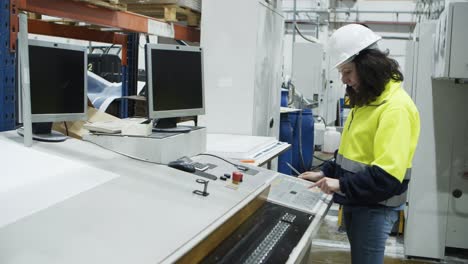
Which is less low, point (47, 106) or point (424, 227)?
point (47, 106)

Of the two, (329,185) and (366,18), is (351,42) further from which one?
(366,18)

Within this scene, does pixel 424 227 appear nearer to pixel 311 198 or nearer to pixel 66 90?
pixel 311 198

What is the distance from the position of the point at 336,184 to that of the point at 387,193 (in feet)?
0.66

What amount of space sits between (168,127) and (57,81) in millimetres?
501

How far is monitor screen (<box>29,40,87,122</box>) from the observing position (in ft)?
5.55

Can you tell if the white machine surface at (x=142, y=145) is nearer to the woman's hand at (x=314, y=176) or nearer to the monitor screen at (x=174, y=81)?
the monitor screen at (x=174, y=81)

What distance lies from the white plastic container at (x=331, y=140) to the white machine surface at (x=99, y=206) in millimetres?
6032

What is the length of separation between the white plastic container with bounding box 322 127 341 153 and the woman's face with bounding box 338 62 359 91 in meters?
5.79

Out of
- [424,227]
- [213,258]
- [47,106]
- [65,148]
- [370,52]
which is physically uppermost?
[370,52]

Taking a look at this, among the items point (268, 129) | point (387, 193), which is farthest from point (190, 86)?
point (268, 129)

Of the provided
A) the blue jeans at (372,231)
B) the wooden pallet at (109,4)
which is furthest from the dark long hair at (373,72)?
the wooden pallet at (109,4)

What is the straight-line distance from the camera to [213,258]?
1269mm

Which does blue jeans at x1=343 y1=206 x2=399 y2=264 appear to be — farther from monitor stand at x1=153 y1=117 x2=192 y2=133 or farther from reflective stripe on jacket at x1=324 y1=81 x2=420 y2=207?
monitor stand at x1=153 y1=117 x2=192 y2=133

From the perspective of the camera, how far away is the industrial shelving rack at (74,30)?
172cm
